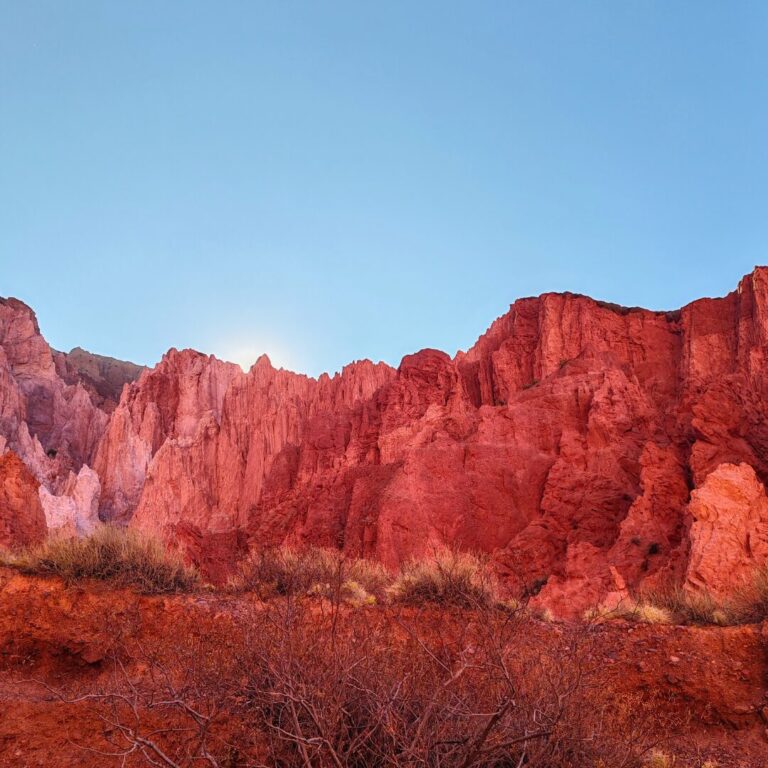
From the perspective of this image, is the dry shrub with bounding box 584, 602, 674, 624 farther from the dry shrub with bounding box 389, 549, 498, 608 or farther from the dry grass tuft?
the dry grass tuft

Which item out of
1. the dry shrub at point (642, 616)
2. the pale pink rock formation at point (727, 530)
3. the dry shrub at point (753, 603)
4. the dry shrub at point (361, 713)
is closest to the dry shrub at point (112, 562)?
the dry shrub at point (361, 713)

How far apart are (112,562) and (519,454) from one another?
2587 cm

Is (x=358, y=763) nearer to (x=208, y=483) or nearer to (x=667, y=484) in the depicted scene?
(x=667, y=484)

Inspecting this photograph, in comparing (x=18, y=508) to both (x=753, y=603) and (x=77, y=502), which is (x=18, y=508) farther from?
(x=77, y=502)

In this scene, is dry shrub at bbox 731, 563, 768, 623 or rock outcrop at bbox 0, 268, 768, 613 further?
rock outcrop at bbox 0, 268, 768, 613

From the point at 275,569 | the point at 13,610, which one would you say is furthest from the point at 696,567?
the point at 13,610

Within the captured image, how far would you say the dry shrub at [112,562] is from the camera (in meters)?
12.2

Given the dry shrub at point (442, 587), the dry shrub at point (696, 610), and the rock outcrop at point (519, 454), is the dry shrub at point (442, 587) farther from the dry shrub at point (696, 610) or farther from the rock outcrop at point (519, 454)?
the rock outcrop at point (519, 454)

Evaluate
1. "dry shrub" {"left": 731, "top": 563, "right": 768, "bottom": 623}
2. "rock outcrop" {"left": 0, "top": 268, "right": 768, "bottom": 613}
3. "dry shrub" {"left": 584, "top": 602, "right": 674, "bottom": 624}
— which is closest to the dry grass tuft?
"dry shrub" {"left": 584, "top": 602, "right": 674, "bottom": 624}

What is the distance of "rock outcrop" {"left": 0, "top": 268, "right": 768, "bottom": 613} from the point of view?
26016mm

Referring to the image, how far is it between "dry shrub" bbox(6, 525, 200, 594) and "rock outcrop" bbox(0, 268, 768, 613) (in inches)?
155

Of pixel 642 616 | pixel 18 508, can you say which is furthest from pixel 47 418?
pixel 642 616

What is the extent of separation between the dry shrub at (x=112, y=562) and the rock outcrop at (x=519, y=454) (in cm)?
394

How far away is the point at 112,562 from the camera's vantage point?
12.6m
